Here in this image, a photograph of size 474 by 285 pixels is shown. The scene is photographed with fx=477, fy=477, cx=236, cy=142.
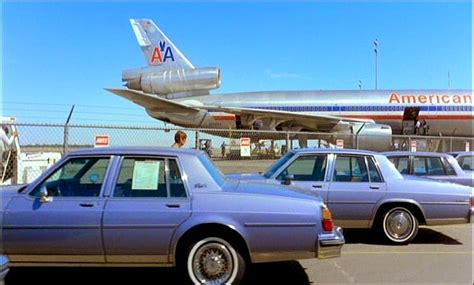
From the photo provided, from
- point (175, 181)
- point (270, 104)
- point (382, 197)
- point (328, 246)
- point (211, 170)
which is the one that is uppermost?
point (270, 104)

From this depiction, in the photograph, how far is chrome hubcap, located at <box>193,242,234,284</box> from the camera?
4.65m

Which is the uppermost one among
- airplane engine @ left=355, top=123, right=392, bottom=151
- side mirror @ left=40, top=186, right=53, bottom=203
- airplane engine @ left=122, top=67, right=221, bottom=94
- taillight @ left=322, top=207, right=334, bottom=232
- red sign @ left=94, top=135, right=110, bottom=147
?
airplane engine @ left=122, top=67, right=221, bottom=94

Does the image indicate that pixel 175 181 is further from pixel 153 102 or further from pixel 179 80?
pixel 179 80

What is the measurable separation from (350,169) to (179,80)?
2400cm

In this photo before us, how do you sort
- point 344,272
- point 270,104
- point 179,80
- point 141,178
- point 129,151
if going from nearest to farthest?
point 141,178, point 129,151, point 344,272, point 270,104, point 179,80

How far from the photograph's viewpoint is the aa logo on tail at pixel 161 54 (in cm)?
3109

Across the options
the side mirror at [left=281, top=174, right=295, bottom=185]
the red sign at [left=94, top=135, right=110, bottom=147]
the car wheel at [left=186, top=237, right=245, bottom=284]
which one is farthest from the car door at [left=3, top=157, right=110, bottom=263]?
the red sign at [left=94, top=135, right=110, bottom=147]

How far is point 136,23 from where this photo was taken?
3164cm

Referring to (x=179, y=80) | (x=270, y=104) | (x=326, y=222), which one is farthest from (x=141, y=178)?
(x=179, y=80)

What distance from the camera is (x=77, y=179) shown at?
499cm

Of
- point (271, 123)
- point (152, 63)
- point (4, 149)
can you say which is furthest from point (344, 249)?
point (152, 63)

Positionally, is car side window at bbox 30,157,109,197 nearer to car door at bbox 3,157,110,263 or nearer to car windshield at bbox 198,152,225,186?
car door at bbox 3,157,110,263

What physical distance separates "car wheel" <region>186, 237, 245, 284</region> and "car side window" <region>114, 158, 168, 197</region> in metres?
0.64

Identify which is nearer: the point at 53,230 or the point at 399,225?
the point at 53,230
